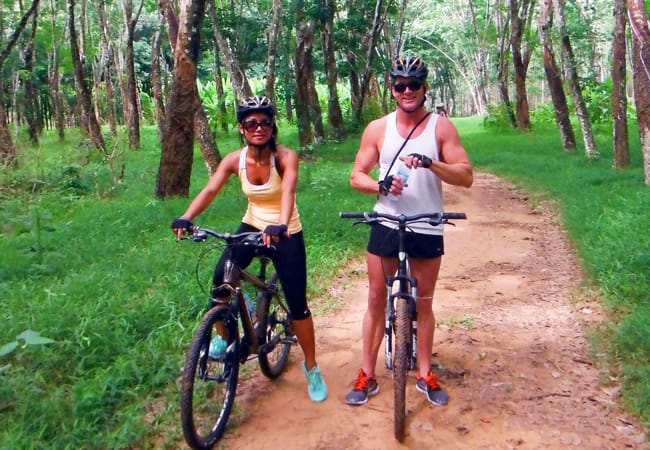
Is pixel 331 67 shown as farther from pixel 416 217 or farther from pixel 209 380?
pixel 209 380

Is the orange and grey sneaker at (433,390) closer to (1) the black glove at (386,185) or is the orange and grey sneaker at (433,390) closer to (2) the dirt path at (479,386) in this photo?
(2) the dirt path at (479,386)

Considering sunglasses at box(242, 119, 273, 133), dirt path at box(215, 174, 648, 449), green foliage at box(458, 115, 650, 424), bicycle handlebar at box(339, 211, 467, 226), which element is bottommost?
dirt path at box(215, 174, 648, 449)

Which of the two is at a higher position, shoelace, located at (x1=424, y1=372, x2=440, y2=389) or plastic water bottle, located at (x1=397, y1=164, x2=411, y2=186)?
plastic water bottle, located at (x1=397, y1=164, x2=411, y2=186)

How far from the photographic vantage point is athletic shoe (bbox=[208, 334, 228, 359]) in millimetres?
3965

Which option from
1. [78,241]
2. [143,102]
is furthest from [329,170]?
[143,102]

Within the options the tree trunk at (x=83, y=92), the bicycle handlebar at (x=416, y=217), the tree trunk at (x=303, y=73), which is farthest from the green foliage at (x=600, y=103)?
the bicycle handlebar at (x=416, y=217)

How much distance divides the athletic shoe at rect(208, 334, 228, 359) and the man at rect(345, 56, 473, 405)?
2.99ft

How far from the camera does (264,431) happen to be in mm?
4102

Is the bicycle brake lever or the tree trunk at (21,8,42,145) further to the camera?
the tree trunk at (21,8,42,145)

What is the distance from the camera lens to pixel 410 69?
3895mm

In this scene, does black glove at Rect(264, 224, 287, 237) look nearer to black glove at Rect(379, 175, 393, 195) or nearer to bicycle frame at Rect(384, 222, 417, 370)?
black glove at Rect(379, 175, 393, 195)

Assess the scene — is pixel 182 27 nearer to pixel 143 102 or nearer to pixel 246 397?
pixel 246 397

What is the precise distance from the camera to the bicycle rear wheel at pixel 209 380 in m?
3.65

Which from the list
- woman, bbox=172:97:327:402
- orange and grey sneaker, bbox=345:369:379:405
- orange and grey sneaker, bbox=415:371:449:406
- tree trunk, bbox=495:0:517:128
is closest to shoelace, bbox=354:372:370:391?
orange and grey sneaker, bbox=345:369:379:405
